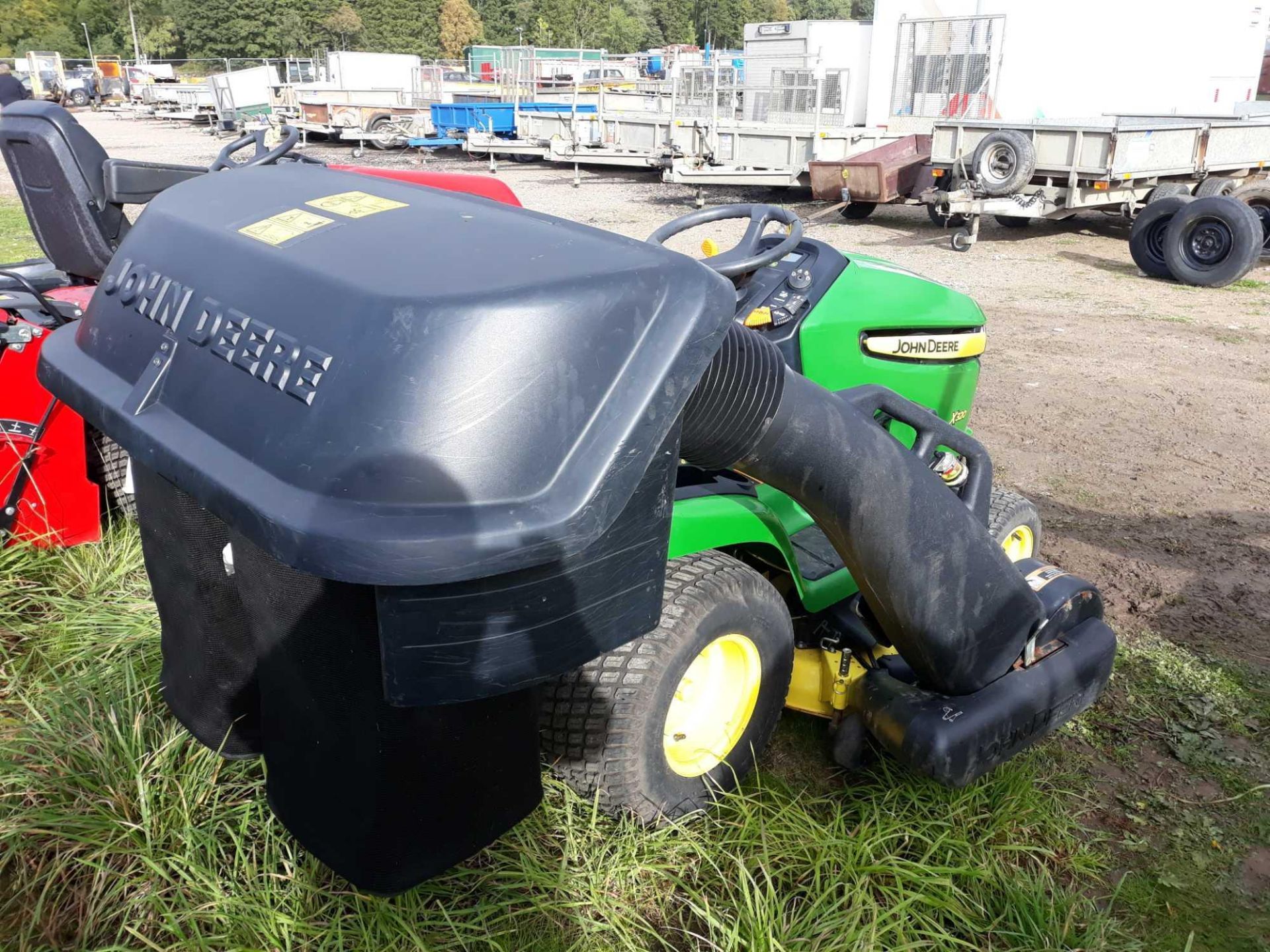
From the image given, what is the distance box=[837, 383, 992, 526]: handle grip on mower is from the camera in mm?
2270

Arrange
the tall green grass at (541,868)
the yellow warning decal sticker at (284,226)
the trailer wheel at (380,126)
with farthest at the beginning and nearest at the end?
the trailer wheel at (380,126), the tall green grass at (541,868), the yellow warning decal sticker at (284,226)

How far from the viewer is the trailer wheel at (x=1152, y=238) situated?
9609mm

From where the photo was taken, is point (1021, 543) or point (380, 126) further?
point (380, 126)

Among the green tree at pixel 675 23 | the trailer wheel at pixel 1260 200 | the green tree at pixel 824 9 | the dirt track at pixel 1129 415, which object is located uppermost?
the green tree at pixel 824 9

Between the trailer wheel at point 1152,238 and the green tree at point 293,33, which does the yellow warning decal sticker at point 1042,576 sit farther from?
the green tree at point 293,33

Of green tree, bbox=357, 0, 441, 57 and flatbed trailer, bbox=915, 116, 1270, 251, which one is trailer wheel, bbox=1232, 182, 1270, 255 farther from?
green tree, bbox=357, 0, 441, 57

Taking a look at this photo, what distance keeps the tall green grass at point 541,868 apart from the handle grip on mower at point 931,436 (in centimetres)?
69

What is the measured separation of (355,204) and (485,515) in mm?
705

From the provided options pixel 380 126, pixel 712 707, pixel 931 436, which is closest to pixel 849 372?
pixel 931 436

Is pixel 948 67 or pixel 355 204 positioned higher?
pixel 948 67

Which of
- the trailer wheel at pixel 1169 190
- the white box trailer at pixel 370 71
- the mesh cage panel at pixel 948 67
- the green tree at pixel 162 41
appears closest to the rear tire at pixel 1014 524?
the trailer wheel at pixel 1169 190

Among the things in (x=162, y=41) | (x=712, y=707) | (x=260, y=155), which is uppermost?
(x=162, y=41)

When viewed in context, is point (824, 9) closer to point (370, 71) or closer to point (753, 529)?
point (370, 71)

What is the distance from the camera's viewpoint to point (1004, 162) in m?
10.9
